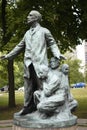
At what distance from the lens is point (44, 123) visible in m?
9.02

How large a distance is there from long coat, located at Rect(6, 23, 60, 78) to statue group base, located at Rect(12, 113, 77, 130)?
116 cm

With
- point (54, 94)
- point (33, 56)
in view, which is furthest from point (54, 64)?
point (54, 94)

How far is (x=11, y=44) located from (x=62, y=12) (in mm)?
3025

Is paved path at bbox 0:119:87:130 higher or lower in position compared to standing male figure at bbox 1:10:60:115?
lower

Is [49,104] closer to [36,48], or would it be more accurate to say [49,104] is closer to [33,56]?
[33,56]

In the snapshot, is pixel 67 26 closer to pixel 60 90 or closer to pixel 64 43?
pixel 64 43

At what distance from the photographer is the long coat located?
9.80 m

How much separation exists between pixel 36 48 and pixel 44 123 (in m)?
2.00

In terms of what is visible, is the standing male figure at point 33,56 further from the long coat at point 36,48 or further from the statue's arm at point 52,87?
the statue's arm at point 52,87

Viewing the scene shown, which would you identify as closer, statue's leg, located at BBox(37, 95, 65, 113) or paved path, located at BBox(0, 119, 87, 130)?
statue's leg, located at BBox(37, 95, 65, 113)

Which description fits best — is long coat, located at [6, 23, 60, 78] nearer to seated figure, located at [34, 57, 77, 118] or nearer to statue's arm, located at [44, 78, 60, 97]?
seated figure, located at [34, 57, 77, 118]

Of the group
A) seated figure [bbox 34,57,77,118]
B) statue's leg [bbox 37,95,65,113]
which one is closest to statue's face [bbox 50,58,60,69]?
seated figure [bbox 34,57,77,118]

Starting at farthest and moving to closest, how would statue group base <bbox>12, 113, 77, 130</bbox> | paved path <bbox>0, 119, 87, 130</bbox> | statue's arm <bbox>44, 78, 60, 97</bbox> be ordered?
paved path <bbox>0, 119, 87, 130</bbox> → statue's arm <bbox>44, 78, 60, 97</bbox> → statue group base <bbox>12, 113, 77, 130</bbox>

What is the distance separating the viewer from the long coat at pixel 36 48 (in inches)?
386
